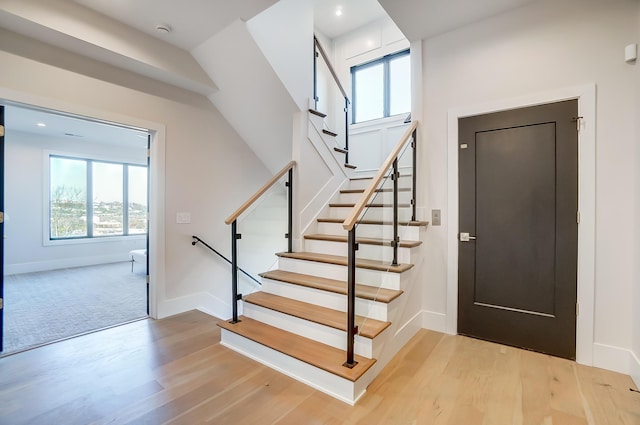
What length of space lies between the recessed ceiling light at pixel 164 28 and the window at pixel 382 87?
11.0 ft

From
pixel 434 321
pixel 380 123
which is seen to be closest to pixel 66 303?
pixel 434 321

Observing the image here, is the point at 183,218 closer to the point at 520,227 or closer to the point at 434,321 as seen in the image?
the point at 434,321

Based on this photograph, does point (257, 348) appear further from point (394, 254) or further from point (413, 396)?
point (394, 254)

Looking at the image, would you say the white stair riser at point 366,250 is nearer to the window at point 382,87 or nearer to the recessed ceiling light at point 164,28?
the recessed ceiling light at point 164,28

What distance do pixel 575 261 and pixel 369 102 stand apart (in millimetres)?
4053

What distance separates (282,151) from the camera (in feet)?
13.5

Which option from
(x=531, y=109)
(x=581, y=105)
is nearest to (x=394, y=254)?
(x=531, y=109)

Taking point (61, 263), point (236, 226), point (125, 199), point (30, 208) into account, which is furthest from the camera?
point (125, 199)

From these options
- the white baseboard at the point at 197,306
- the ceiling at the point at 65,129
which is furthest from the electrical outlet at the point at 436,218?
the ceiling at the point at 65,129

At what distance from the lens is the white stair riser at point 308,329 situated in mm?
2150

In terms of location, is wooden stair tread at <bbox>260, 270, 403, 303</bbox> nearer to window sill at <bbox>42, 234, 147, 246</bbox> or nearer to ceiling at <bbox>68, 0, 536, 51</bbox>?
ceiling at <bbox>68, 0, 536, 51</bbox>

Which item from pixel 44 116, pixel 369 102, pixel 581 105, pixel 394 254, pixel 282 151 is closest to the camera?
pixel 581 105

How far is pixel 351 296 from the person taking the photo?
2059 mm

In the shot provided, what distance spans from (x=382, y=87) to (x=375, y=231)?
12.3ft
